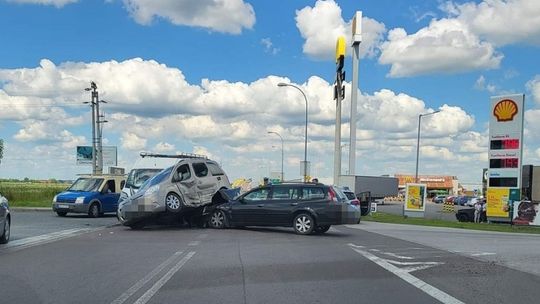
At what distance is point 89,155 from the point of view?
78.9 m

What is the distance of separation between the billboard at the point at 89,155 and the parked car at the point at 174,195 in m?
59.9

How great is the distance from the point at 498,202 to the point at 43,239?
27.0 m

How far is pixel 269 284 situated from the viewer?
8.95 meters

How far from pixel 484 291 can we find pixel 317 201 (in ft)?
32.5

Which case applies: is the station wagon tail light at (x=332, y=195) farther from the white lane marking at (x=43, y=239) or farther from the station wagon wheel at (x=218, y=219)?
the white lane marking at (x=43, y=239)

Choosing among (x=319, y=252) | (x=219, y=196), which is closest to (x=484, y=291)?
(x=319, y=252)

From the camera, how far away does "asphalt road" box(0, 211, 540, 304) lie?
8.01 metres

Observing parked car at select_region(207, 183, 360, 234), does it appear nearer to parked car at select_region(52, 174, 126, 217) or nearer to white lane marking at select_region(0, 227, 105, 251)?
white lane marking at select_region(0, 227, 105, 251)

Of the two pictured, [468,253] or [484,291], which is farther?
[468,253]

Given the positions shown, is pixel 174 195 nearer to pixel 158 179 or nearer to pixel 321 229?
pixel 158 179

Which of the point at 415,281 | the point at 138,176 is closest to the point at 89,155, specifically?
the point at 138,176

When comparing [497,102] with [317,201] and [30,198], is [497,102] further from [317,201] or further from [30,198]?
[30,198]

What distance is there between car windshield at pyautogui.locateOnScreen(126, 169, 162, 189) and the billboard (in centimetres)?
5710

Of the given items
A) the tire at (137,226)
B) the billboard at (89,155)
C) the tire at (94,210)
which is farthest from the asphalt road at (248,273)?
the billboard at (89,155)
